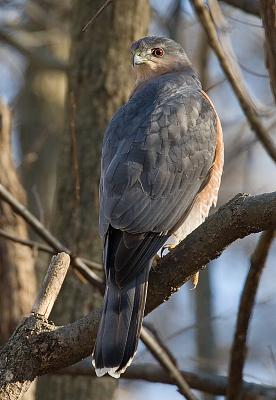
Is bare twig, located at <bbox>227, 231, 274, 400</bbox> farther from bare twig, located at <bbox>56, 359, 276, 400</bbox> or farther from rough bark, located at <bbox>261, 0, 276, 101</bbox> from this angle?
rough bark, located at <bbox>261, 0, 276, 101</bbox>

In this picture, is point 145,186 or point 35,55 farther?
point 35,55

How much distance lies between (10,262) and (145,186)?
2.27 m

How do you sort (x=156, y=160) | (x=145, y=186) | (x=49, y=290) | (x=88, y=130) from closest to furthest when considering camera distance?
(x=49, y=290), (x=145, y=186), (x=156, y=160), (x=88, y=130)

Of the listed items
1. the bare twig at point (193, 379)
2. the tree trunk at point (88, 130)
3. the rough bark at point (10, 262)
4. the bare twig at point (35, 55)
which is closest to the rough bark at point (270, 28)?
the bare twig at point (193, 379)

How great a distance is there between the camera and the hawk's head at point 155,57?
635cm

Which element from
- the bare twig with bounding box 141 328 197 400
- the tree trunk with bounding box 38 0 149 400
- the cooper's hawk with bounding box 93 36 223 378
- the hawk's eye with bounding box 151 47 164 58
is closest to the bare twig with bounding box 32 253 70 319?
the cooper's hawk with bounding box 93 36 223 378

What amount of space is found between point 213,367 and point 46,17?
14.5 feet

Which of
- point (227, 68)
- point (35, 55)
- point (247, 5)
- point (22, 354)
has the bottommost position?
point (22, 354)

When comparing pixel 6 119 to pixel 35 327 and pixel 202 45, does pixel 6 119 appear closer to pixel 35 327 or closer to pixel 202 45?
pixel 202 45

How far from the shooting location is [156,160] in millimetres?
5191

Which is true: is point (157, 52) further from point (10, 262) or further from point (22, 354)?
point (22, 354)

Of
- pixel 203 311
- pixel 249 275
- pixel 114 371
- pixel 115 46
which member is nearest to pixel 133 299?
pixel 114 371

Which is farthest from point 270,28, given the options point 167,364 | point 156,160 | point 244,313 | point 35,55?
point 35,55

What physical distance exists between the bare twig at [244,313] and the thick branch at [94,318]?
2.18 ft
